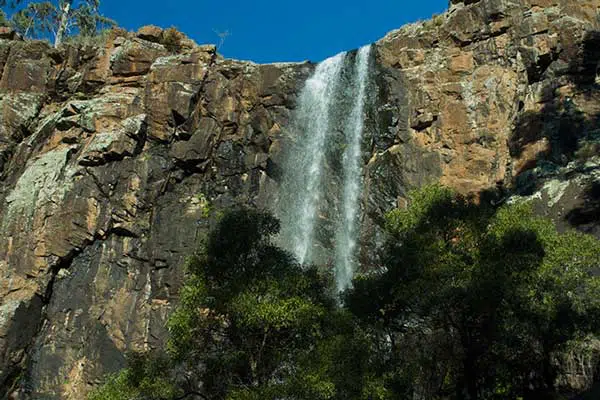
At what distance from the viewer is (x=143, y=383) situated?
708 inches

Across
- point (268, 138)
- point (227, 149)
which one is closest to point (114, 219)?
point (227, 149)

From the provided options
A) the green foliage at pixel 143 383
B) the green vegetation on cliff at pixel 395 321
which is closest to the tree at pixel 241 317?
Answer: the green vegetation on cliff at pixel 395 321

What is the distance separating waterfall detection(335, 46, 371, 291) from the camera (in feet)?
115

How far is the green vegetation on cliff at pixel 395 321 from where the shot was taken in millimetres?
17719

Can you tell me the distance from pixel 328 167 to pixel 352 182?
82.9 inches

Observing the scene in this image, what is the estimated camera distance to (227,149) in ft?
128

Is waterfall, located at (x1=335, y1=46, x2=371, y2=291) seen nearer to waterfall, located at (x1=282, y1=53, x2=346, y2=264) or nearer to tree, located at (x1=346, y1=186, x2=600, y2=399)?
waterfall, located at (x1=282, y1=53, x2=346, y2=264)

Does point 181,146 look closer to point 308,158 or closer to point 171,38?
point 308,158

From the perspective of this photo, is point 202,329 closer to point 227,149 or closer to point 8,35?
point 227,149

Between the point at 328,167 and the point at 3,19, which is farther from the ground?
the point at 3,19

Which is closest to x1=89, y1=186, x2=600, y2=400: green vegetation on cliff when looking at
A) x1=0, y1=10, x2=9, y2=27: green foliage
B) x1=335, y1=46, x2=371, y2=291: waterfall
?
x1=335, y1=46, x2=371, y2=291: waterfall

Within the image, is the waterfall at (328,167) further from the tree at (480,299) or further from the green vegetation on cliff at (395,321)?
the green vegetation on cliff at (395,321)

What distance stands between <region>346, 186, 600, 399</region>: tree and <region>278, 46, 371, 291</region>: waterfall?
14.0m

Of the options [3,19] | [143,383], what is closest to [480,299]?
[143,383]
